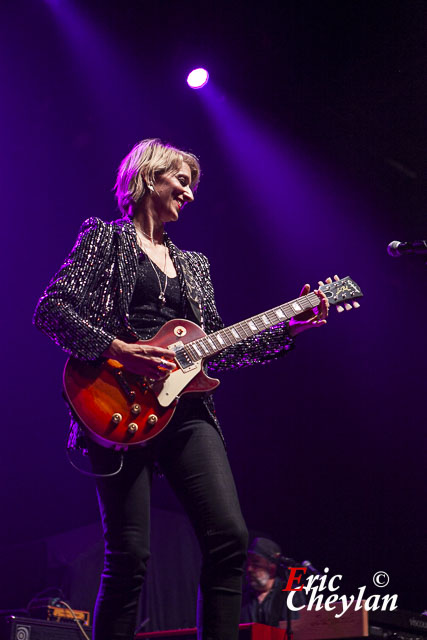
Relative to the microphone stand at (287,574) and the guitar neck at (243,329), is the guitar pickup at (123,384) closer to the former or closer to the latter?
the guitar neck at (243,329)

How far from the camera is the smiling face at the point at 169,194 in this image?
3.31m

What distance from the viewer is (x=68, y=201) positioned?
678cm

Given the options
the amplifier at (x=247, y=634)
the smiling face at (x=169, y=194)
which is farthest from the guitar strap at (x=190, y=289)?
the amplifier at (x=247, y=634)

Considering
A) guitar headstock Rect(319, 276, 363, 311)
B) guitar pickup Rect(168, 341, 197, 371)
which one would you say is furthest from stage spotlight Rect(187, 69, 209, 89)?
guitar pickup Rect(168, 341, 197, 371)

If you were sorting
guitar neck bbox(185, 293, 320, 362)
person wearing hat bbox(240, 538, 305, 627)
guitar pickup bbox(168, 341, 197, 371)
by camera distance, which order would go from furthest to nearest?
person wearing hat bbox(240, 538, 305, 627), guitar neck bbox(185, 293, 320, 362), guitar pickup bbox(168, 341, 197, 371)

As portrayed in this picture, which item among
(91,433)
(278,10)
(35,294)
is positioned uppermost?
(278,10)

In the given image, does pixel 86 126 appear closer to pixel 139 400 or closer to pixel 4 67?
pixel 4 67

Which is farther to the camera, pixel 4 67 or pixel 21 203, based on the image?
pixel 21 203

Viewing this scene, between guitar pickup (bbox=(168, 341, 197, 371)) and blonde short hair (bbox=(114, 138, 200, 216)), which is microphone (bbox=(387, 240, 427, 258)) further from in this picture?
guitar pickup (bbox=(168, 341, 197, 371))

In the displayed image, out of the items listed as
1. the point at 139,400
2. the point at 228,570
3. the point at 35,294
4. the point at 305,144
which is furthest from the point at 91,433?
the point at 305,144

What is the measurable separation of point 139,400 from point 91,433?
23 cm

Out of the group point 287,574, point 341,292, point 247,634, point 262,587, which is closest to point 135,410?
point 341,292

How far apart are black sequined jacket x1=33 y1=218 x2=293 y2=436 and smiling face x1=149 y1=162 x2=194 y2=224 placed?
17cm

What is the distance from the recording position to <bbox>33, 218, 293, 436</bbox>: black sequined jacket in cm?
272
